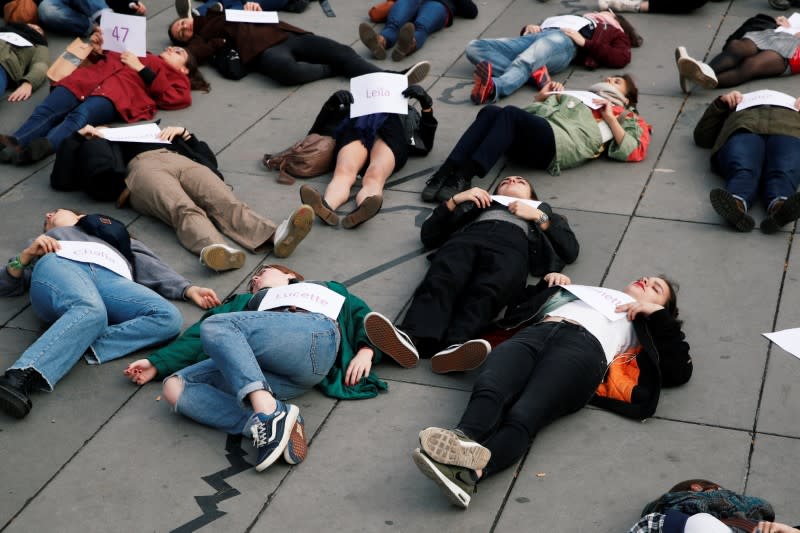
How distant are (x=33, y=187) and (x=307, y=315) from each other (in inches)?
136

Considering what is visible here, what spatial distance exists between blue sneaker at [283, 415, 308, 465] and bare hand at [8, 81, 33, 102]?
541 centimetres

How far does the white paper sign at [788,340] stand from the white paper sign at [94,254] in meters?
3.50

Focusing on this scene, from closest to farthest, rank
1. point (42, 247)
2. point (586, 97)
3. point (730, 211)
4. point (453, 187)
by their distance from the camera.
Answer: point (42, 247)
point (730, 211)
point (453, 187)
point (586, 97)

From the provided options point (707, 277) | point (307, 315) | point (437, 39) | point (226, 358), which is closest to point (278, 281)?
point (307, 315)

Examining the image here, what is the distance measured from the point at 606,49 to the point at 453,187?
270 cm

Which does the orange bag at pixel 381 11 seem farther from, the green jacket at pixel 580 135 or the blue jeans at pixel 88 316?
the blue jeans at pixel 88 316

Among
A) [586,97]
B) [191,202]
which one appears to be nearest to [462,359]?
[191,202]

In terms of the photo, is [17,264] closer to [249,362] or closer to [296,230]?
[296,230]

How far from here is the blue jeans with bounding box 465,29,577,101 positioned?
888cm

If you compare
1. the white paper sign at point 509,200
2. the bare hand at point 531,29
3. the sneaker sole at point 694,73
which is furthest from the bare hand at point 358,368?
the bare hand at point 531,29

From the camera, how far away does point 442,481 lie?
4309 mm

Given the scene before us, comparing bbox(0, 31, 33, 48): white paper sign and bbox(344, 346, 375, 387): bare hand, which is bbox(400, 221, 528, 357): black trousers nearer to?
bbox(344, 346, 375, 387): bare hand

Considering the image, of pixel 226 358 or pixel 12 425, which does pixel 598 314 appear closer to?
pixel 226 358

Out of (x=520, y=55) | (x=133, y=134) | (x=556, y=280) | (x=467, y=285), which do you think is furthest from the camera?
(x=520, y=55)
